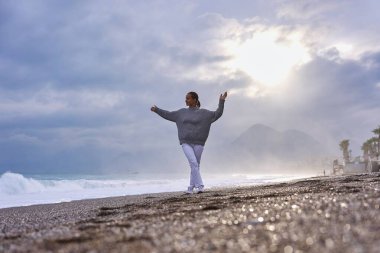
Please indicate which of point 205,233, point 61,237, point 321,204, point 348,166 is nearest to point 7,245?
point 61,237

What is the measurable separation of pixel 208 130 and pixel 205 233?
8.35 meters

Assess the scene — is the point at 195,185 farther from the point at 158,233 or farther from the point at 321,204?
the point at 158,233

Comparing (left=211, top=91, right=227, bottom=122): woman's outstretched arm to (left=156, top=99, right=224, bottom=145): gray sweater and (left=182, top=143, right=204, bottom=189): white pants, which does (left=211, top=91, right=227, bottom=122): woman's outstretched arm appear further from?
(left=182, top=143, right=204, bottom=189): white pants

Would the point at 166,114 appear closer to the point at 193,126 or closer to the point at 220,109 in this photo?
the point at 193,126

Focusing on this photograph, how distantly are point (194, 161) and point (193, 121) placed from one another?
0.97m

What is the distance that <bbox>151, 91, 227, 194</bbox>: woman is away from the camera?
11.1 m

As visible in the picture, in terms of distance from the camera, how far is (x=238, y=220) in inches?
149

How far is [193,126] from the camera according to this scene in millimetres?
11219

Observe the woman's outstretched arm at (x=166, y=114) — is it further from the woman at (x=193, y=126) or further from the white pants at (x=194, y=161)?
the white pants at (x=194, y=161)

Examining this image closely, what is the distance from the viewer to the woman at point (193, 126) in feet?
36.5

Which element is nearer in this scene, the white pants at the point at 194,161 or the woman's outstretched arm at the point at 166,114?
the white pants at the point at 194,161

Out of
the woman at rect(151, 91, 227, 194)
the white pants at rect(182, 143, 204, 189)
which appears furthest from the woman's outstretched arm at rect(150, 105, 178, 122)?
the white pants at rect(182, 143, 204, 189)

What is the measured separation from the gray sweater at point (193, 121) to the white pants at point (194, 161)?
126mm

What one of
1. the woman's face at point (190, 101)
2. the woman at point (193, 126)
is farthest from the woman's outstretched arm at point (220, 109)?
the woman's face at point (190, 101)
